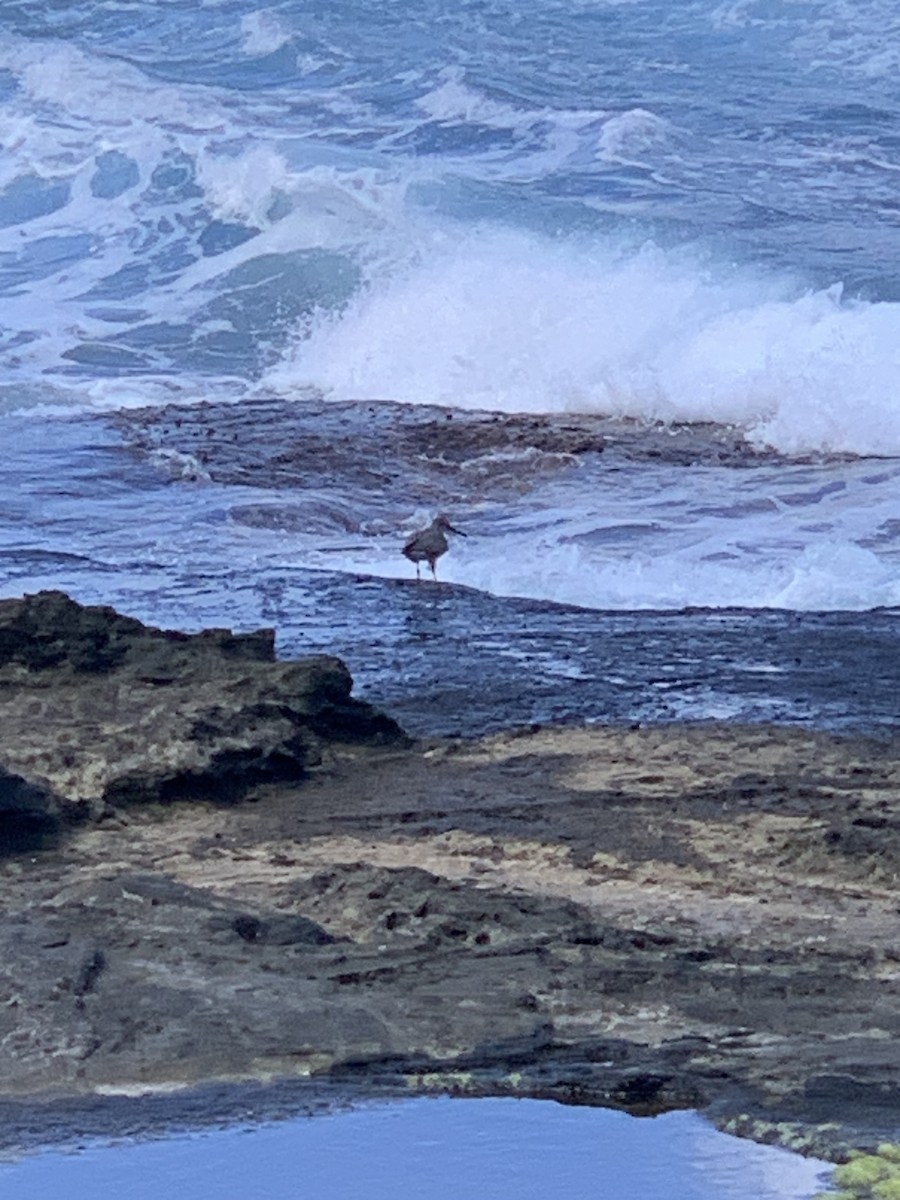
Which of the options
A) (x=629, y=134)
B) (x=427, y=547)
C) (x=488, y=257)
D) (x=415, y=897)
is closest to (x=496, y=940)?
(x=415, y=897)

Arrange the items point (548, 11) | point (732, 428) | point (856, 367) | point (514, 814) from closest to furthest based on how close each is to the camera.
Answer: point (514, 814) → point (732, 428) → point (856, 367) → point (548, 11)

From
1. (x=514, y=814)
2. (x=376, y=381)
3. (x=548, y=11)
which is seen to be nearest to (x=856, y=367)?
(x=376, y=381)

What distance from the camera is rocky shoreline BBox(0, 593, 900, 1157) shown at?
3.77 metres

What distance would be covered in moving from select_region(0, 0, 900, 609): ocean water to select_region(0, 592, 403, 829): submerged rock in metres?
2.12

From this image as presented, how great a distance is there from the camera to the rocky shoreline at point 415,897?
377cm

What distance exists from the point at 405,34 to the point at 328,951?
81.5 feet

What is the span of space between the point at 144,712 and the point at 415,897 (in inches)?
58.1

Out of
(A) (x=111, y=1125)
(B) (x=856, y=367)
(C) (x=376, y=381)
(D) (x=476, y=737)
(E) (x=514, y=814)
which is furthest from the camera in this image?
(C) (x=376, y=381)

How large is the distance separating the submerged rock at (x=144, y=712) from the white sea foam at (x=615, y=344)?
6297mm

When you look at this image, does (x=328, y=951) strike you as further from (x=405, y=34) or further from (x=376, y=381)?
(x=405, y=34)

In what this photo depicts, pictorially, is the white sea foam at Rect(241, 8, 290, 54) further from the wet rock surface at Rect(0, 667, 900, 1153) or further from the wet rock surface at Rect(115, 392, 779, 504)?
the wet rock surface at Rect(0, 667, 900, 1153)

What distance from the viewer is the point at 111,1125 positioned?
11.6 feet

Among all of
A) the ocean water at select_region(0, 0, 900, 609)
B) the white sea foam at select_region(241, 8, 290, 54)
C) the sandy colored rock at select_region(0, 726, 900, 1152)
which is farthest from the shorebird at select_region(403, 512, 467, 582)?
the white sea foam at select_region(241, 8, 290, 54)

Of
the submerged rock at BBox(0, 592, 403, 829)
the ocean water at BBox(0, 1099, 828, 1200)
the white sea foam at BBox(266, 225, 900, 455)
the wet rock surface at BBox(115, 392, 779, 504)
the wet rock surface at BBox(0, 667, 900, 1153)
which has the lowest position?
the ocean water at BBox(0, 1099, 828, 1200)
